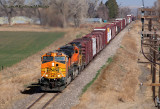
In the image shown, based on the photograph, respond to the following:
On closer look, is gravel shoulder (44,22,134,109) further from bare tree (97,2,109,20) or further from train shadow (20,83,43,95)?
bare tree (97,2,109,20)

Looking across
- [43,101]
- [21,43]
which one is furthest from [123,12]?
[43,101]

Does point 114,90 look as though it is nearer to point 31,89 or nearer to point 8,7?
point 31,89

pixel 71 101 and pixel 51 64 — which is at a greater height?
pixel 51 64

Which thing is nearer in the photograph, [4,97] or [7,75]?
[4,97]

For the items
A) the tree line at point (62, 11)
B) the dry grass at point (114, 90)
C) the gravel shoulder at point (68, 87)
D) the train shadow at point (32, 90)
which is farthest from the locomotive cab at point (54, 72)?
the tree line at point (62, 11)

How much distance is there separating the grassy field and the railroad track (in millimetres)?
19176

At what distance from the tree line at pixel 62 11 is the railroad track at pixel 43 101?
17.7 m

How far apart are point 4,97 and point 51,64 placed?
4.71 metres

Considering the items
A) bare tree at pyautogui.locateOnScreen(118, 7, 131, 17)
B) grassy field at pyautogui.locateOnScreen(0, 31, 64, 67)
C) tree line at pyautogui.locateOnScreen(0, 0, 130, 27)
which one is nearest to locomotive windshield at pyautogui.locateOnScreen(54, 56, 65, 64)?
tree line at pyautogui.locateOnScreen(0, 0, 130, 27)

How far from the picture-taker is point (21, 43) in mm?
62125

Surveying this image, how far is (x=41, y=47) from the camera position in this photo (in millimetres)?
54812

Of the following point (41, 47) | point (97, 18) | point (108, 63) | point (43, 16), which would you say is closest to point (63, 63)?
point (108, 63)

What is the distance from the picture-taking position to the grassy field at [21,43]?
156 ft

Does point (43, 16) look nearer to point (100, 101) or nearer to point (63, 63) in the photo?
point (63, 63)
